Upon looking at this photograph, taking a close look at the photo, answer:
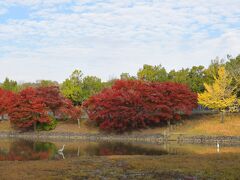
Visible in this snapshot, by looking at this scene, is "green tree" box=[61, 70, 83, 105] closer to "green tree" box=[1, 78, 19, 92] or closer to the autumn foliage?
the autumn foliage

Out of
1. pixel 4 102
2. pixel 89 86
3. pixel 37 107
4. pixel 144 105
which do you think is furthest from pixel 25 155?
pixel 89 86

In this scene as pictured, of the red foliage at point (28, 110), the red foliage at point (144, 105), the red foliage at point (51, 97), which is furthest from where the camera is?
the red foliage at point (51, 97)

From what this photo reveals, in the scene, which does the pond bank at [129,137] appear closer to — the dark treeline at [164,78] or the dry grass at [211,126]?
the dry grass at [211,126]

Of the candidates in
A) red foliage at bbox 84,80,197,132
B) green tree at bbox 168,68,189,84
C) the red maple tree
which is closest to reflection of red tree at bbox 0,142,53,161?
red foliage at bbox 84,80,197,132

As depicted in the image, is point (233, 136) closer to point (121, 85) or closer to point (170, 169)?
point (121, 85)

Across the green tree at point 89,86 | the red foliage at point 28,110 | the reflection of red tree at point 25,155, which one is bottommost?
the reflection of red tree at point 25,155

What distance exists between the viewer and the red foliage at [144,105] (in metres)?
58.9

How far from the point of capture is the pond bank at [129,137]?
51.4 metres

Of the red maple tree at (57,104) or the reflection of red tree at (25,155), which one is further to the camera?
the red maple tree at (57,104)

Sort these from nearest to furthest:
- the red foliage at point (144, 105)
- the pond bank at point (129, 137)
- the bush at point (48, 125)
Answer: the pond bank at point (129, 137), the red foliage at point (144, 105), the bush at point (48, 125)

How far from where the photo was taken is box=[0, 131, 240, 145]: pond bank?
51388mm

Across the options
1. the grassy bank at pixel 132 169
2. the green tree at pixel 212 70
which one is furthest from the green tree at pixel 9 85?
the grassy bank at pixel 132 169

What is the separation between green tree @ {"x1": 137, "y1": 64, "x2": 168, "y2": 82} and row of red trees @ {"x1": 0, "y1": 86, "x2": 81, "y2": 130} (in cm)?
1468

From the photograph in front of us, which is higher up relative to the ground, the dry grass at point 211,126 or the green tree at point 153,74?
the green tree at point 153,74
